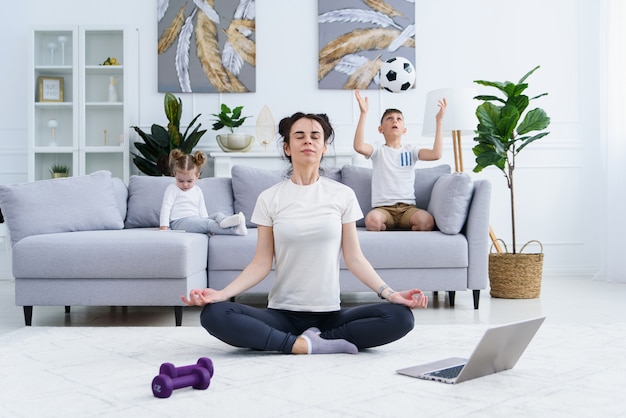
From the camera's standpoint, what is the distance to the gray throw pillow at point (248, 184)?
4031 mm

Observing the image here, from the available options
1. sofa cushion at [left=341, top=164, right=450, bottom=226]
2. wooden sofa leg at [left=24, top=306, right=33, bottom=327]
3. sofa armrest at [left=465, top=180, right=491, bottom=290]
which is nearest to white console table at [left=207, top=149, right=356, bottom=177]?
sofa cushion at [left=341, top=164, right=450, bottom=226]

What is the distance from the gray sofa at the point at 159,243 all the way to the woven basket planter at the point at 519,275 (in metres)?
0.52

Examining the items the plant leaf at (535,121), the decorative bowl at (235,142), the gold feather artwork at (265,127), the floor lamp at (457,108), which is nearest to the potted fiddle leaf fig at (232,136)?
the decorative bowl at (235,142)

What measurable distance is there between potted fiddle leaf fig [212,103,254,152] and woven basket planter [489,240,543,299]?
6.73ft

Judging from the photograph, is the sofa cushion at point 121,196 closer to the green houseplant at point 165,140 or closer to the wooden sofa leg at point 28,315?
the green houseplant at point 165,140

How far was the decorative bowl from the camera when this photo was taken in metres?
4.94

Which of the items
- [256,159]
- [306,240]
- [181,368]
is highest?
[256,159]

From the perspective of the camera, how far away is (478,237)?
3523 millimetres

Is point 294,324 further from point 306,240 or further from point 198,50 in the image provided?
point 198,50

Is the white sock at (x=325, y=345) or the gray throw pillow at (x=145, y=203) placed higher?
the gray throw pillow at (x=145, y=203)

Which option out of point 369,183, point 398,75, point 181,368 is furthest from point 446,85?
point 181,368

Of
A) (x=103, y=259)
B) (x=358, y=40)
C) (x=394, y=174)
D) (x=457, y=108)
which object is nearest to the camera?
(x=103, y=259)

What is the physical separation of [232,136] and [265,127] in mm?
345

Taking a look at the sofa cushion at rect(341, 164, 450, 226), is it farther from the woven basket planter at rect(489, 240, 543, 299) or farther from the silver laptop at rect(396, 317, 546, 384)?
the silver laptop at rect(396, 317, 546, 384)
